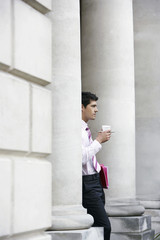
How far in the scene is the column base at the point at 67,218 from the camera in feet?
28.4

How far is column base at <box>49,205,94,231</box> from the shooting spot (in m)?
8.66

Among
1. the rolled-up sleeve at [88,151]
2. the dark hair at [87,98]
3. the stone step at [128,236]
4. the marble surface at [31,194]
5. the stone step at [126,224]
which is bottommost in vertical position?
the stone step at [128,236]

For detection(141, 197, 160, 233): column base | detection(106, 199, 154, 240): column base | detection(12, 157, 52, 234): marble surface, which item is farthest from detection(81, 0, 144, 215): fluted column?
detection(12, 157, 52, 234): marble surface

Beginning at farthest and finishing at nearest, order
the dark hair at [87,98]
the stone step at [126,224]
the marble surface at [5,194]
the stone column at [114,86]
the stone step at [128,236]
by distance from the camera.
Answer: the stone column at [114,86] < the stone step at [126,224] < the stone step at [128,236] < the dark hair at [87,98] < the marble surface at [5,194]

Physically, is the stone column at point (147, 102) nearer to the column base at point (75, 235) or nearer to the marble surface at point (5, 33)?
the column base at point (75, 235)

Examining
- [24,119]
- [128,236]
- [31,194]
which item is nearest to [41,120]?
[24,119]

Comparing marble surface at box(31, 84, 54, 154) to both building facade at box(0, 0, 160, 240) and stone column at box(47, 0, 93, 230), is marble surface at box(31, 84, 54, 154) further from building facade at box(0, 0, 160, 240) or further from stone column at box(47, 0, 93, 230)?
stone column at box(47, 0, 93, 230)

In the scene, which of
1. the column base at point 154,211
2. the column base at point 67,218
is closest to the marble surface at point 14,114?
the column base at point 67,218

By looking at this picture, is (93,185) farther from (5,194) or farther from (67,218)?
(5,194)

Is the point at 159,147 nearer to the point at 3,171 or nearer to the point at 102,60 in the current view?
the point at 102,60

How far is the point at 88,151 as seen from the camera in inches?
373

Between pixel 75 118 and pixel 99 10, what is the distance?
5.43 m

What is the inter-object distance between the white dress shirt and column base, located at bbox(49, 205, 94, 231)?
101 centimetres

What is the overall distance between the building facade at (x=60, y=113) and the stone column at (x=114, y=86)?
2cm
